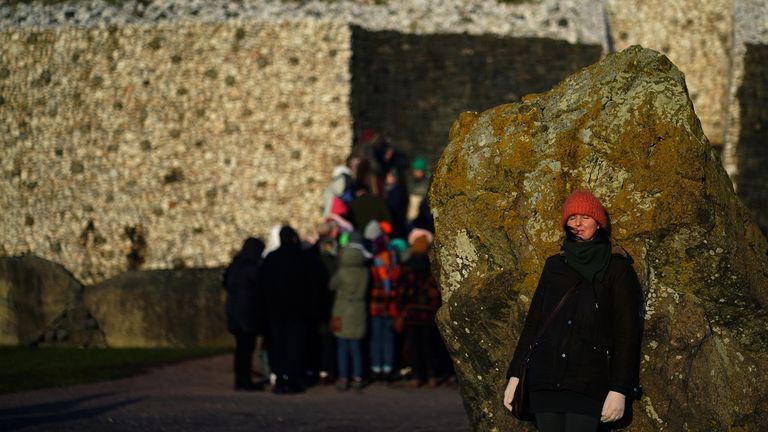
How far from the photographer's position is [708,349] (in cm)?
882

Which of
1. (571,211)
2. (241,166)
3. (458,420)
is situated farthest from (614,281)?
(241,166)

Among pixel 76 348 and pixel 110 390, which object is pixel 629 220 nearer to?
pixel 110 390

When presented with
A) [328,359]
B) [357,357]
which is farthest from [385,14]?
[357,357]

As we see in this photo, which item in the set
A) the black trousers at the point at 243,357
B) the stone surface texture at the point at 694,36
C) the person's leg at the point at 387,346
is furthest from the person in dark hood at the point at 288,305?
the stone surface texture at the point at 694,36

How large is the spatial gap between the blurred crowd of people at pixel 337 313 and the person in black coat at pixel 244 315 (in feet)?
0.04

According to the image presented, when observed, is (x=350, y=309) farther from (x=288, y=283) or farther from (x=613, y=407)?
(x=613, y=407)

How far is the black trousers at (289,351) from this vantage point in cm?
1706

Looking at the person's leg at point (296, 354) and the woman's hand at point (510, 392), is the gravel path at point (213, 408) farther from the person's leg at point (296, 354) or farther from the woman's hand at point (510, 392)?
the woman's hand at point (510, 392)

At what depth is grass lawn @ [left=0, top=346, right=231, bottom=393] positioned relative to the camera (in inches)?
658

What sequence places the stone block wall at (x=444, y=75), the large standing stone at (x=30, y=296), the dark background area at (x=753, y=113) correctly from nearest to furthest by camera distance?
the large standing stone at (x=30, y=296) → the stone block wall at (x=444, y=75) → the dark background area at (x=753, y=113)

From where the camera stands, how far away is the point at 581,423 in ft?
25.5

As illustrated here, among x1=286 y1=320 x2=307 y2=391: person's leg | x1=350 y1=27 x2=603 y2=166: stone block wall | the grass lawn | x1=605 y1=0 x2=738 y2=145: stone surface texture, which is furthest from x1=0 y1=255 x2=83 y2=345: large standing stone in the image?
x1=605 y1=0 x2=738 y2=145: stone surface texture

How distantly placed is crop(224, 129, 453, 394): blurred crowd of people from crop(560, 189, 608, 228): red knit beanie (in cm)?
925

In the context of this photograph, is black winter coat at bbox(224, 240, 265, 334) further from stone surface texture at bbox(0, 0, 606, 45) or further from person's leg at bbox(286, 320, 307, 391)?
stone surface texture at bbox(0, 0, 606, 45)
